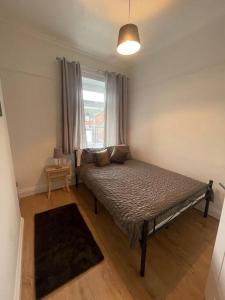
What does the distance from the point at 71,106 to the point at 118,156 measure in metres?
1.40

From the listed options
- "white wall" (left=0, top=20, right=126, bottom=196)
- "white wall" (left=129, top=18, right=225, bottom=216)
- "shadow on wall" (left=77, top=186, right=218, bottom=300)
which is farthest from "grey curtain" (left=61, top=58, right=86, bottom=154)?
"shadow on wall" (left=77, top=186, right=218, bottom=300)

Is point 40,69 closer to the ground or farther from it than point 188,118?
farther from it

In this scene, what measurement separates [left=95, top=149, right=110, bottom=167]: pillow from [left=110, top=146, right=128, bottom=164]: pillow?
0.53ft

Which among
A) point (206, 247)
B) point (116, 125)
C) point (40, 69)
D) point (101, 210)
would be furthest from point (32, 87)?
point (206, 247)

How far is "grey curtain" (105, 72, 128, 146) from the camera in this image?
327 cm

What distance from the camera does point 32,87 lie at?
2.47 m

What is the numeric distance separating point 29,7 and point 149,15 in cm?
160

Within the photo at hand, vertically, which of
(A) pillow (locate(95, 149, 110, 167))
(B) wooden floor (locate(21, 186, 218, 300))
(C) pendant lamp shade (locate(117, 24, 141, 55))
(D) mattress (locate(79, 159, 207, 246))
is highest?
(C) pendant lamp shade (locate(117, 24, 141, 55))

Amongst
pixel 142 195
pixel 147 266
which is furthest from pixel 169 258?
pixel 142 195

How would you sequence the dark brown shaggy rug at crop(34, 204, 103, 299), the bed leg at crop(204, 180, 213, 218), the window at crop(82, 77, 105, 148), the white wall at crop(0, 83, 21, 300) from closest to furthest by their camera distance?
the white wall at crop(0, 83, 21, 300)
the dark brown shaggy rug at crop(34, 204, 103, 299)
the bed leg at crop(204, 180, 213, 218)
the window at crop(82, 77, 105, 148)

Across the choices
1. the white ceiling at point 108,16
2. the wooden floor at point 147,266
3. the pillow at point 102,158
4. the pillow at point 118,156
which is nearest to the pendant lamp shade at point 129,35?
the white ceiling at point 108,16

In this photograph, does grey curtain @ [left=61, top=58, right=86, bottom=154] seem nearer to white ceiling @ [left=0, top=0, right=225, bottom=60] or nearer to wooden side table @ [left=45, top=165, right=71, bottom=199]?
wooden side table @ [left=45, top=165, right=71, bottom=199]

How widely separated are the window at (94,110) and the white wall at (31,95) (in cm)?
48

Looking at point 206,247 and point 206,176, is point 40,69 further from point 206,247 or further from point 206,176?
point 206,247
